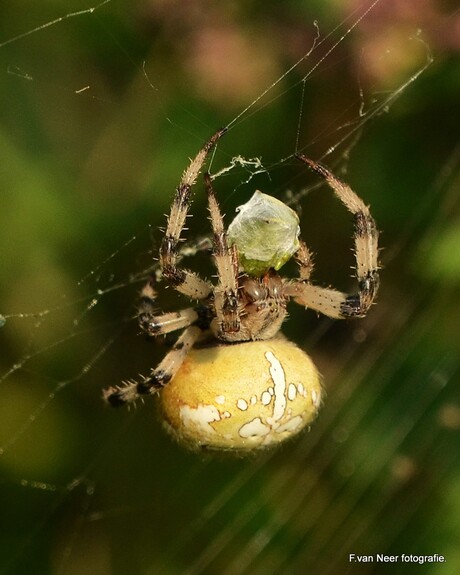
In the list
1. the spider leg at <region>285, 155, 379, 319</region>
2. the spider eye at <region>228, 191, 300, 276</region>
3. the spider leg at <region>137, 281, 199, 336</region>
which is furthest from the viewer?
the spider leg at <region>137, 281, 199, 336</region>

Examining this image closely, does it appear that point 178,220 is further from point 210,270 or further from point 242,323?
point 210,270

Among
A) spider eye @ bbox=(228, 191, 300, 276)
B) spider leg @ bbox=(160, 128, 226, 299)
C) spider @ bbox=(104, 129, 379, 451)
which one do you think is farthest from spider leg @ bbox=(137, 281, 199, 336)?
spider eye @ bbox=(228, 191, 300, 276)

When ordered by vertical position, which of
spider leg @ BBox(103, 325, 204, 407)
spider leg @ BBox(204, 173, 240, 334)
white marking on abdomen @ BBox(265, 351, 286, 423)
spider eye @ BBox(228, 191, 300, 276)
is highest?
spider eye @ BBox(228, 191, 300, 276)

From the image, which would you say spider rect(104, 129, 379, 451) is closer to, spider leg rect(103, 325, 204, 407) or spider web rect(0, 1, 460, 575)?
spider leg rect(103, 325, 204, 407)

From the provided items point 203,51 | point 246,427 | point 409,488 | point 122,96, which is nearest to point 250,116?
point 203,51

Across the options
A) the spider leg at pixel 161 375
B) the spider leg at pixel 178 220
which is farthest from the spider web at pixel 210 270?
the spider leg at pixel 178 220

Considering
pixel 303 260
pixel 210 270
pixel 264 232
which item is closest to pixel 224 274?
pixel 264 232

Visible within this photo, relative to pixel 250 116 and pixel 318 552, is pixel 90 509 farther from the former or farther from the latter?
pixel 250 116
